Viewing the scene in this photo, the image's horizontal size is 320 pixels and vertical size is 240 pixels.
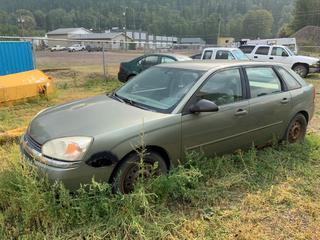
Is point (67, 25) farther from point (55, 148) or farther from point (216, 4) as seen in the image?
point (55, 148)

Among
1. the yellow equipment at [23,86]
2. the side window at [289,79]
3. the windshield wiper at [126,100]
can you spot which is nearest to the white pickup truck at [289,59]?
the yellow equipment at [23,86]

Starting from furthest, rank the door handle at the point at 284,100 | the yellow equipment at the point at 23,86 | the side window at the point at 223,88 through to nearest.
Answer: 1. the yellow equipment at the point at 23,86
2. the door handle at the point at 284,100
3. the side window at the point at 223,88

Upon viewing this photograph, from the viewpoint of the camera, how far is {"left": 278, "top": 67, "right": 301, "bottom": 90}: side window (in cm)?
532

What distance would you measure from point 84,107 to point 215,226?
6.92 ft

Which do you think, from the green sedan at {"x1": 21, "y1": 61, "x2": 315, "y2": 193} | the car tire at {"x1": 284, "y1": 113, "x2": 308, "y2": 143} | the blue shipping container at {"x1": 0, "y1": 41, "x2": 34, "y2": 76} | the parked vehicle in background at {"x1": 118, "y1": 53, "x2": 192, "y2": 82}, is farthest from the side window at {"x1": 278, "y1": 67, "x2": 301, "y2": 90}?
the blue shipping container at {"x1": 0, "y1": 41, "x2": 34, "y2": 76}

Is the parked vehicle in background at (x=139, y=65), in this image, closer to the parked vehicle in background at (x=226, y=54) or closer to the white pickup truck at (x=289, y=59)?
the parked vehicle in background at (x=226, y=54)

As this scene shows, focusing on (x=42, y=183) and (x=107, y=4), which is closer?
(x=42, y=183)

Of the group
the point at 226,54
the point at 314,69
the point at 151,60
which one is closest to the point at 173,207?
→ the point at 151,60

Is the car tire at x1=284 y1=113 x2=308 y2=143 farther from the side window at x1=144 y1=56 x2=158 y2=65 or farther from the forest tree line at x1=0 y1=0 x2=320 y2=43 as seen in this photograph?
the forest tree line at x1=0 y1=0 x2=320 y2=43

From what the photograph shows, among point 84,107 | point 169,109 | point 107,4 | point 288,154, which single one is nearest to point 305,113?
point 288,154

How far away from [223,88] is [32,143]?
2508 mm

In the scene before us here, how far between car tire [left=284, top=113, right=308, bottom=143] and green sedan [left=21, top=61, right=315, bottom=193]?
0.02 meters

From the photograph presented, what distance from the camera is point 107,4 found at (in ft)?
469

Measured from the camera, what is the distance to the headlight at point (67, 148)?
3193mm
